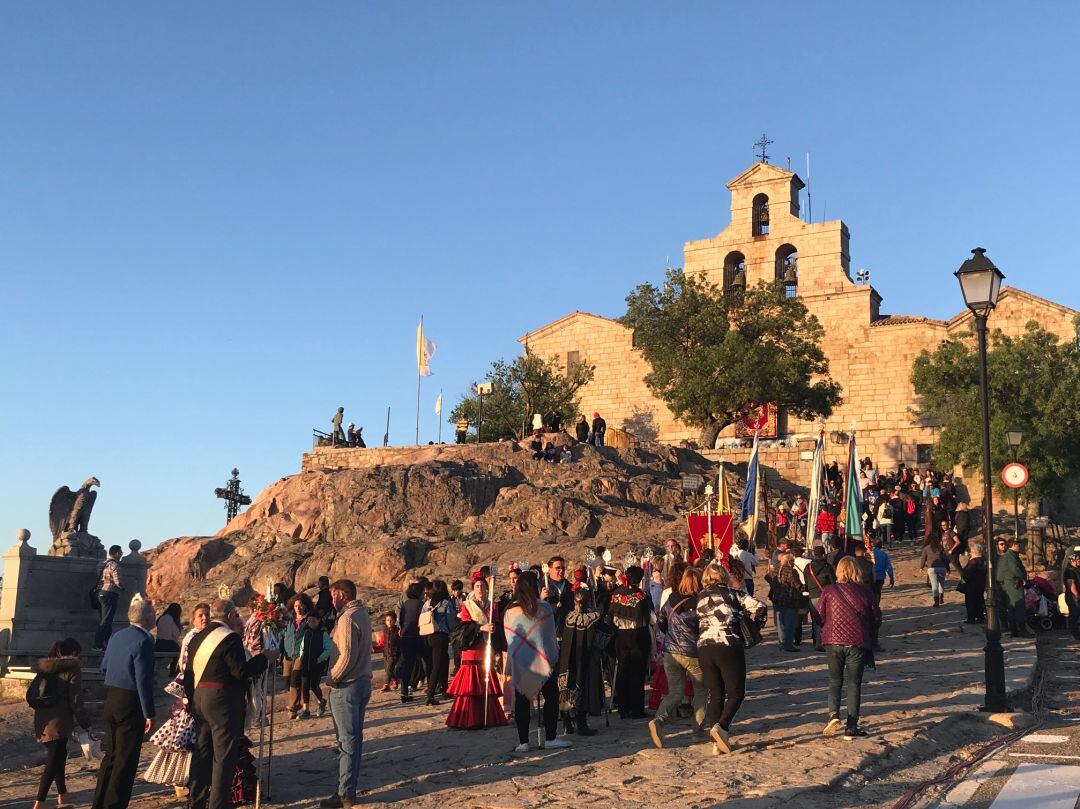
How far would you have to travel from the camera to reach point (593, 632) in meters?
10.7

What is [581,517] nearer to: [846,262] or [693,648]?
[693,648]

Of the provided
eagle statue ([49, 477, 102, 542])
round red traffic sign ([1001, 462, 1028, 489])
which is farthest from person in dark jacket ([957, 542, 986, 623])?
eagle statue ([49, 477, 102, 542])

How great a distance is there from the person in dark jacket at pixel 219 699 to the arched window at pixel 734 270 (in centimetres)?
4608

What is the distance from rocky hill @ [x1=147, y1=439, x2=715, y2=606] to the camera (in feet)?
96.5

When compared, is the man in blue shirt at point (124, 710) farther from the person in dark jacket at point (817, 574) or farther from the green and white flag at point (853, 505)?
the green and white flag at point (853, 505)

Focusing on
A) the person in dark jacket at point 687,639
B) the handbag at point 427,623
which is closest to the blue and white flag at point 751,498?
the handbag at point 427,623

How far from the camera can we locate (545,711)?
9.95 metres

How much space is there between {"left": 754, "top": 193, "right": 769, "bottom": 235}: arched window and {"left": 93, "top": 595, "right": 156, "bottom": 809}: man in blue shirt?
47.6 meters

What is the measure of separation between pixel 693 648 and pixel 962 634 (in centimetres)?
876

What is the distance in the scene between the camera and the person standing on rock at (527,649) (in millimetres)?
9547

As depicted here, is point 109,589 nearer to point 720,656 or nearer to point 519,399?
point 720,656

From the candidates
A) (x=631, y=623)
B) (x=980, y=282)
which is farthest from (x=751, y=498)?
(x=631, y=623)

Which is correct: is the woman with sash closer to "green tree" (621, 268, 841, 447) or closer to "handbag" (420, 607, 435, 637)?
"handbag" (420, 607, 435, 637)

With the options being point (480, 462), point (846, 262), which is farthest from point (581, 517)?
point (846, 262)
